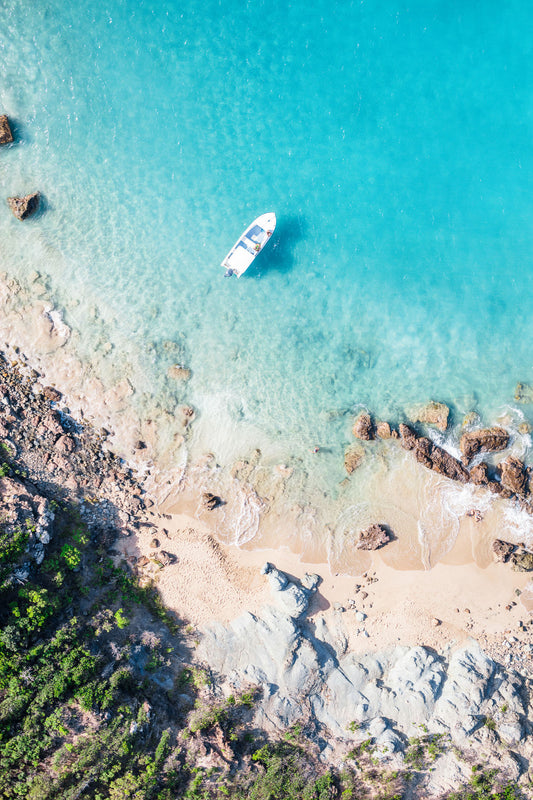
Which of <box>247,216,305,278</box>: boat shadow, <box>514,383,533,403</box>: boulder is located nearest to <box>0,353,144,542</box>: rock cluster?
<box>247,216,305,278</box>: boat shadow

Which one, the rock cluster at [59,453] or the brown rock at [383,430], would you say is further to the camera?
the brown rock at [383,430]

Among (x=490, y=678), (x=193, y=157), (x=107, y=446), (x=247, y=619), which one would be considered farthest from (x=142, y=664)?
(x=193, y=157)

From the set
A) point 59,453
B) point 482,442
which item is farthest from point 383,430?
point 59,453

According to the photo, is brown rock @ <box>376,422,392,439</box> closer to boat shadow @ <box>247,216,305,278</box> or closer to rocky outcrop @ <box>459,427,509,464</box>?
rocky outcrop @ <box>459,427,509,464</box>

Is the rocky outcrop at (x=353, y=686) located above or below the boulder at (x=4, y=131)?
below

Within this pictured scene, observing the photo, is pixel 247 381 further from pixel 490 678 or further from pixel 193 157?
pixel 490 678

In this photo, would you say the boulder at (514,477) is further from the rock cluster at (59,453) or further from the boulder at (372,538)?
the rock cluster at (59,453)

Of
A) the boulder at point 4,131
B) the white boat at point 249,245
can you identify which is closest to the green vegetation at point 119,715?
the white boat at point 249,245
